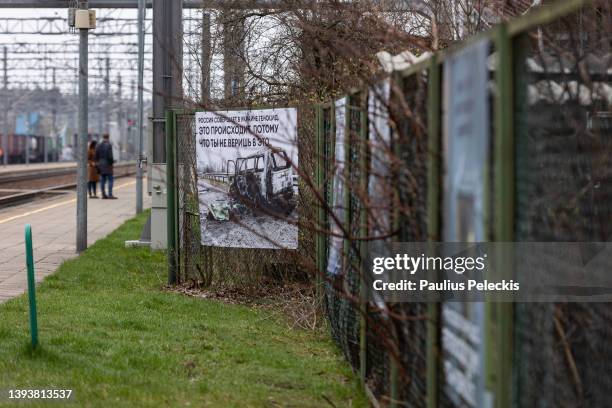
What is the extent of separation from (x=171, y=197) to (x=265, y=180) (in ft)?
5.02

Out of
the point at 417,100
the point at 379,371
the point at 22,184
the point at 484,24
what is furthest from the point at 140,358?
the point at 22,184

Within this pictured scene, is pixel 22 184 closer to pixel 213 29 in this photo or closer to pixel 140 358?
pixel 213 29

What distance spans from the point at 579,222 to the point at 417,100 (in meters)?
0.85

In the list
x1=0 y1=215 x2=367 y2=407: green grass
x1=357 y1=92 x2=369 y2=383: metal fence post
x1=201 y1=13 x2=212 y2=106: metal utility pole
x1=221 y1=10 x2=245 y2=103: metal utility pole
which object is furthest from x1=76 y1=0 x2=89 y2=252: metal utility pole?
x1=357 y1=92 x2=369 y2=383: metal fence post

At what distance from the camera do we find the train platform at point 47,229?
1350cm

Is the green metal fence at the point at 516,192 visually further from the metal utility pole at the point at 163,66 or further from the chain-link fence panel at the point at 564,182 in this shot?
the metal utility pole at the point at 163,66

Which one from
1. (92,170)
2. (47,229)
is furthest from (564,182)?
(92,170)

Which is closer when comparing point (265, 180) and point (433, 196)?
point (433, 196)

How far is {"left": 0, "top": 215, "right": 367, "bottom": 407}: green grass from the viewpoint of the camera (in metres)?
6.43

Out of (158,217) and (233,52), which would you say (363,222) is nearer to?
(158,217)

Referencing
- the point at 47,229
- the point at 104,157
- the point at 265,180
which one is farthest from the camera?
the point at 104,157

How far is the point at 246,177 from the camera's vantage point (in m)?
10.6

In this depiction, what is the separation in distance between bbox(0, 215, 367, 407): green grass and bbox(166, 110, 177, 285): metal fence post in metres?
0.44

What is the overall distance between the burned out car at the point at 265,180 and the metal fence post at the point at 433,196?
5.48 metres
